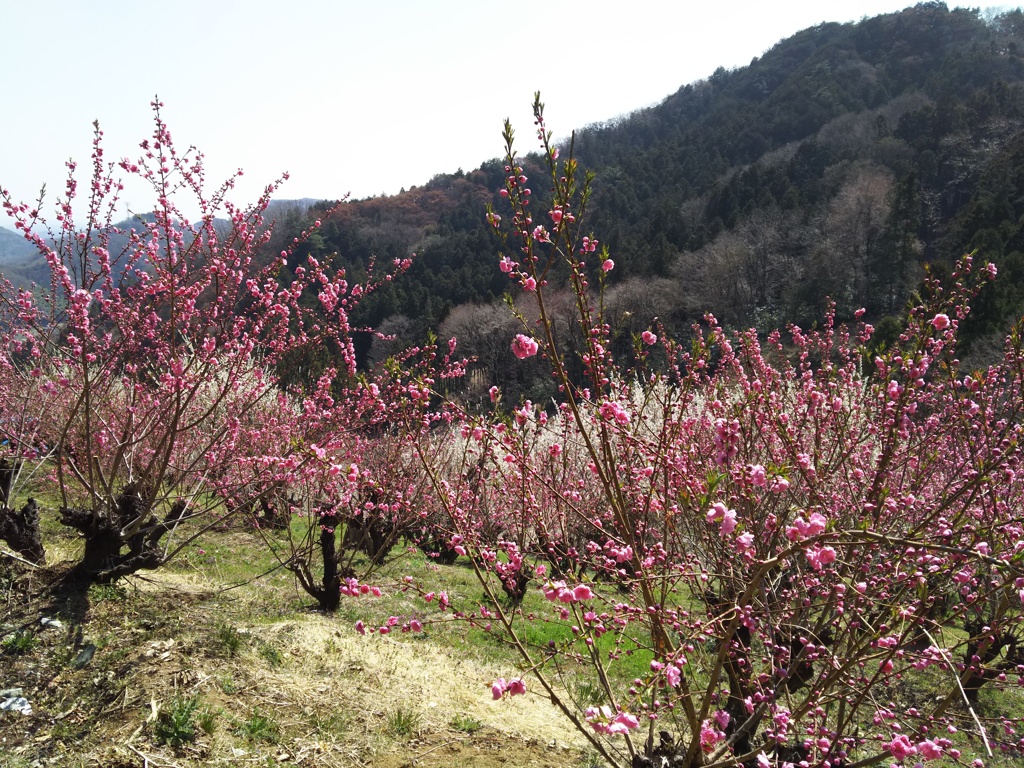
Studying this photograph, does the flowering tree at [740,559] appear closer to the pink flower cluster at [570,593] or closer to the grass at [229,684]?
the pink flower cluster at [570,593]

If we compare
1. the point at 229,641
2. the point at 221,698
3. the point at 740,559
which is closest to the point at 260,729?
the point at 221,698

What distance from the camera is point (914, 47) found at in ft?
195

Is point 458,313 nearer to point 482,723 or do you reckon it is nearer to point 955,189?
point 955,189

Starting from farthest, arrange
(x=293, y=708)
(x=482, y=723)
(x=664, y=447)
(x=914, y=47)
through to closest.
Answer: (x=914, y=47) → (x=482, y=723) → (x=293, y=708) → (x=664, y=447)

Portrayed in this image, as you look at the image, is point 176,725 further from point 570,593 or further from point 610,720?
point 570,593

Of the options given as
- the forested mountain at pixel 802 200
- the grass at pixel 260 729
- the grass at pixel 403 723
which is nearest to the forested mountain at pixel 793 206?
the forested mountain at pixel 802 200

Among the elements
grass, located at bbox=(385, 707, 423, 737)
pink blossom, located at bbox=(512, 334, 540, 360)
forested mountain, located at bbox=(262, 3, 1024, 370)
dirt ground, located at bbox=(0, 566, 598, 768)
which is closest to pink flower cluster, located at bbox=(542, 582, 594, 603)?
pink blossom, located at bbox=(512, 334, 540, 360)

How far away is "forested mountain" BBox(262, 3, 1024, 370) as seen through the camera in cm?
3062

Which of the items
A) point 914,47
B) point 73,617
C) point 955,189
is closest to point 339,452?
point 73,617

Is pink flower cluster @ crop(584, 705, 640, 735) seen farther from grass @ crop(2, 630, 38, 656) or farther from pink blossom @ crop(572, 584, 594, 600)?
grass @ crop(2, 630, 38, 656)

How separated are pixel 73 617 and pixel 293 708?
176 cm

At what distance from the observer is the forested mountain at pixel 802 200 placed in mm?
30625

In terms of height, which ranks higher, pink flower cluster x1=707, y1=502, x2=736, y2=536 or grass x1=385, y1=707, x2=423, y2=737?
pink flower cluster x1=707, y1=502, x2=736, y2=536

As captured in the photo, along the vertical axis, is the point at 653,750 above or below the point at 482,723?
above
